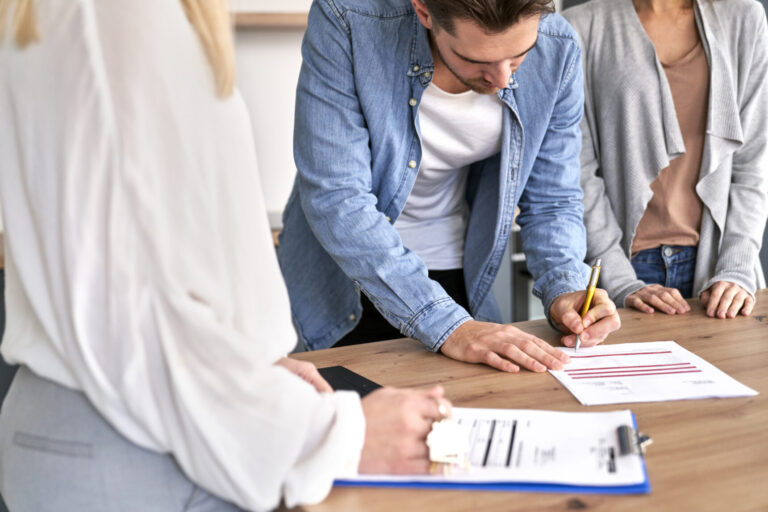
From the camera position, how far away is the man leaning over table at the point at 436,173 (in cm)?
136

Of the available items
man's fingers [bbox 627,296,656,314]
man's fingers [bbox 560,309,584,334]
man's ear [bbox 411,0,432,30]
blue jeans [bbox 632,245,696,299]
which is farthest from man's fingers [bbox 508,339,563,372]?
blue jeans [bbox 632,245,696,299]

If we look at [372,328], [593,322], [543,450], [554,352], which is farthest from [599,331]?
[372,328]

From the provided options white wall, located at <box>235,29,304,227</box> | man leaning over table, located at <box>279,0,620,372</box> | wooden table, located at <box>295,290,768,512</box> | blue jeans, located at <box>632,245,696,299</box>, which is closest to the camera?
wooden table, located at <box>295,290,768,512</box>

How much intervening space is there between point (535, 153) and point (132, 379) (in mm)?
1125

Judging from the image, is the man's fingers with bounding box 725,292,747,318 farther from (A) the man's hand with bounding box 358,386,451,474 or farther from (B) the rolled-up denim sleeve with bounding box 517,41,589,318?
(A) the man's hand with bounding box 358,386,451,474

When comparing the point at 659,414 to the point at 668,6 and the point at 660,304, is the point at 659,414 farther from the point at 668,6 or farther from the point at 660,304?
the point at 668,6

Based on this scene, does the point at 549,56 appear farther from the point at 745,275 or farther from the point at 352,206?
the point at 745,275

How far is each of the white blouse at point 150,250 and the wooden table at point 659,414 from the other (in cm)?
15

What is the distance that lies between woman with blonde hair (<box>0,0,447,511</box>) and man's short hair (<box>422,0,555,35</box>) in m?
0.63

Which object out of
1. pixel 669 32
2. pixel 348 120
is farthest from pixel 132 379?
pixel 669 32

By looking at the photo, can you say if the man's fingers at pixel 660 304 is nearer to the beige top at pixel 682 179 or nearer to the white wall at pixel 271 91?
the beige top at pixel 682 179

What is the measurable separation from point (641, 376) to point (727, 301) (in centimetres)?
51

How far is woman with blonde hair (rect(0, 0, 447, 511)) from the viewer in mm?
681

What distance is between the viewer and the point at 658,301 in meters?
1.64
